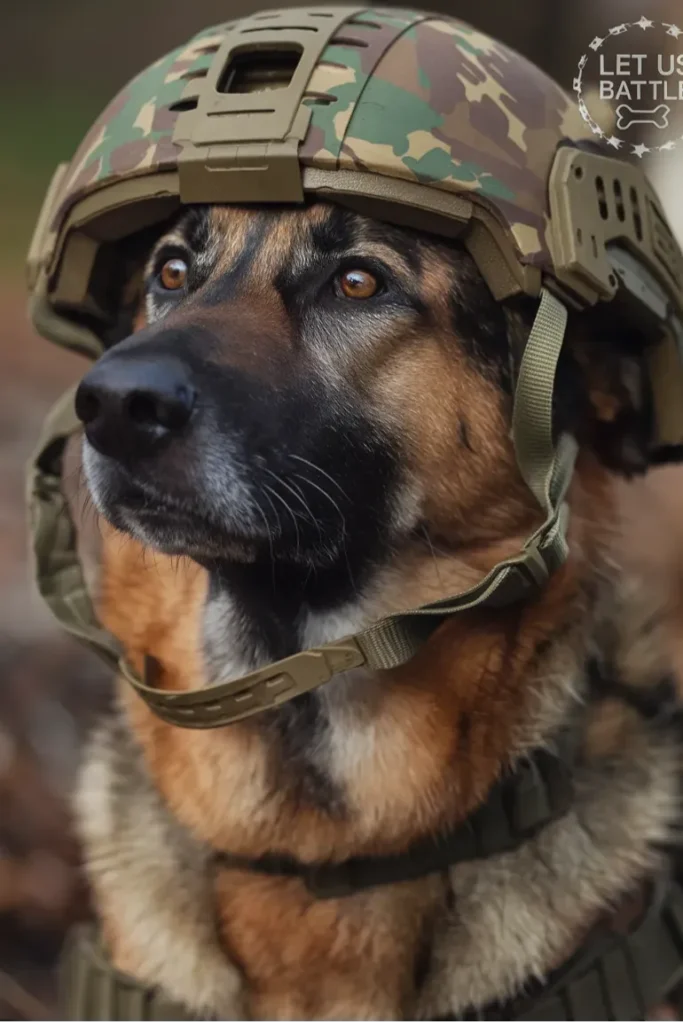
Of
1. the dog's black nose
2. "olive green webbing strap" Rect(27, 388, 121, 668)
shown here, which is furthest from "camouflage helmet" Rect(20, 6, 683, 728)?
the dog's black nose

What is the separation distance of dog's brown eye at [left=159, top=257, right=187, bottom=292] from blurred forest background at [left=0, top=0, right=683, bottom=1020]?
3.43 feet

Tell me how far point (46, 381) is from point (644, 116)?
7.30 ft

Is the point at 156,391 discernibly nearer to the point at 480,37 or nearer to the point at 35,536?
the point at 35,536

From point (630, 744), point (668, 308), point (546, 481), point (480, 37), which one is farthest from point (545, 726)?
point (480, 37)

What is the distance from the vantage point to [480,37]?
1.45 meters

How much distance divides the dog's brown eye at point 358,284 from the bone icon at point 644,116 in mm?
738

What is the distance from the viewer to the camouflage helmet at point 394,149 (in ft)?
4.10

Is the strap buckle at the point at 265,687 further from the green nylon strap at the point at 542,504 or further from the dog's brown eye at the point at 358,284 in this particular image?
the dog's brown eye at the point at 358,284

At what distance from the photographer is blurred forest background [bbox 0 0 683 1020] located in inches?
90.3

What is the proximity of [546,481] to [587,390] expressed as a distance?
0.28m

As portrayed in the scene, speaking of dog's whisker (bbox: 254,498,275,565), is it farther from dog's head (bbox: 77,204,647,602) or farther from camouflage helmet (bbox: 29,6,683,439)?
camouflage helmet (bbox: 29,6,683,439)

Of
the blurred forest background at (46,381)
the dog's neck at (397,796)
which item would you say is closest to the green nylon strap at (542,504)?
the dog's neck at (397,796)

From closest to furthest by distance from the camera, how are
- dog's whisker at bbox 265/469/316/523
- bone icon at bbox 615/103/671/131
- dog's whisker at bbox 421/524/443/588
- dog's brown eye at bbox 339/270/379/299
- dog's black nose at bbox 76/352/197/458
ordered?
dog's black nose at bbox 76/352/197/458, dog's whisker at bbox 265/469/316/523, dog's brown eye at bbox 339/270/379/299, dog's whisker at bbox 421/524/443/588, bone icon at bbox 615/103/671/131

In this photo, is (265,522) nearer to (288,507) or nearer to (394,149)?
(288,507)
